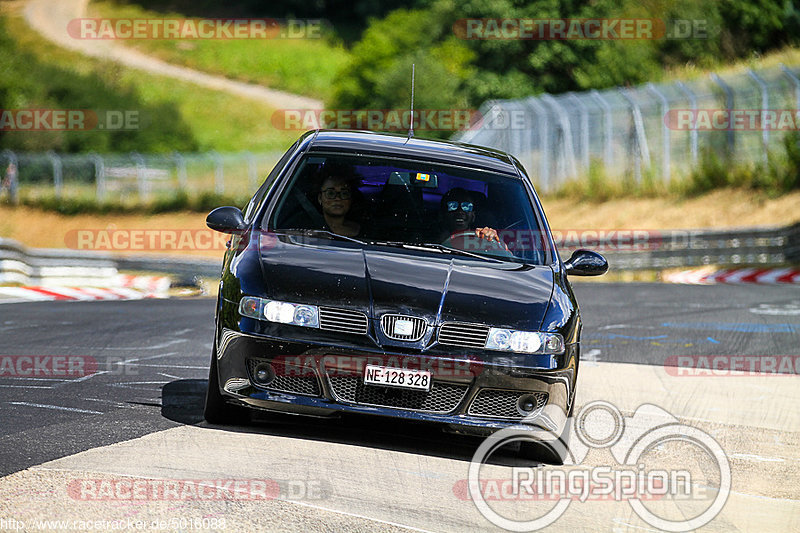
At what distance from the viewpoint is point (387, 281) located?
6.68 metres

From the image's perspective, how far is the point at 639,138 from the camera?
34.0 m

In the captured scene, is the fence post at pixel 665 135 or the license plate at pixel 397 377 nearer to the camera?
the license plate at pixel 397 377

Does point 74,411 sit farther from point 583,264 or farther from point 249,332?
point 583,264

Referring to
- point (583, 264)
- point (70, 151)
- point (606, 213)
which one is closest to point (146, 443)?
point (583, 264)

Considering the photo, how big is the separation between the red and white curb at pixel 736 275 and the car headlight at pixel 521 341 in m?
15.2

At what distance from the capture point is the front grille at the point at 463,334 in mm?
6523

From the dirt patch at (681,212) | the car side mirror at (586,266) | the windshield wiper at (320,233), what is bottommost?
the dirt patch at (681,212)

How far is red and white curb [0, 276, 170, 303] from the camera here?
62.1ft

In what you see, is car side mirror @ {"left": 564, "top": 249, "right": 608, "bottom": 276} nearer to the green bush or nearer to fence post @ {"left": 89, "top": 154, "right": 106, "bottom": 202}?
fence post @ {"left": 89, "top": 154, "right": 106, "bottom": 202}

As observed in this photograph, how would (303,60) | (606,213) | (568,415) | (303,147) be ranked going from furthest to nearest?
(303,60) → (606,213) → (303,147) → (568,415)

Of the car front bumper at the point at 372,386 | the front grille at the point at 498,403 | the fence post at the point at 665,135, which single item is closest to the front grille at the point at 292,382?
the car front bumper at the point at 372,386

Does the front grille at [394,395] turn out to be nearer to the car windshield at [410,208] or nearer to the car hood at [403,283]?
the car hood at [403,283]

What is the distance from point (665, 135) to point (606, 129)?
2.09 metres

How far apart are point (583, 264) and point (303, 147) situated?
186 cm
